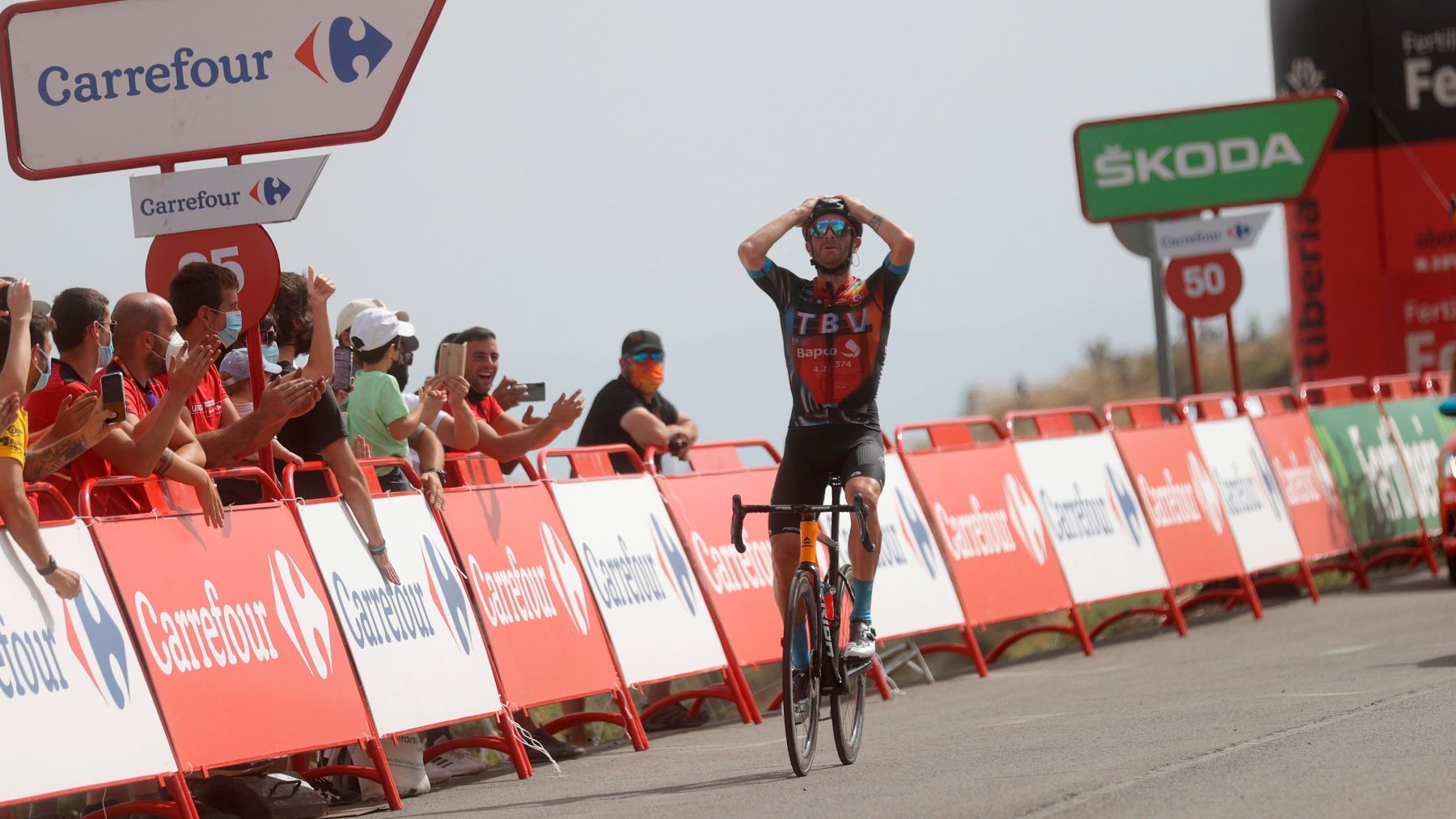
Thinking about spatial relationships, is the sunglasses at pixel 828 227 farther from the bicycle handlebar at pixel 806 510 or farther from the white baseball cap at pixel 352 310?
the white baseball cap at pixel 352 310

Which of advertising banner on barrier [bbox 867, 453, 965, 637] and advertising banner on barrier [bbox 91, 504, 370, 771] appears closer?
advertising banner on barrier [bbox 91, 504, 370, 771]

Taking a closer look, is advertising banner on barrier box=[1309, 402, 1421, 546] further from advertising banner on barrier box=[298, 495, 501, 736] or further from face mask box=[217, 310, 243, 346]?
face mask box=[217, 310, 243, 346]

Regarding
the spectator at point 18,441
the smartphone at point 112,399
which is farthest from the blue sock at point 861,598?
the spectator at point 18,441

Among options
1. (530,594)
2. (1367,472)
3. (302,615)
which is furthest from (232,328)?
(1367,472)

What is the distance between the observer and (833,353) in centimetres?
961

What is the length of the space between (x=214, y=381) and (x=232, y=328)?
41 cm

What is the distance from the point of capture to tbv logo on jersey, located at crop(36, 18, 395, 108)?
33.6 feet

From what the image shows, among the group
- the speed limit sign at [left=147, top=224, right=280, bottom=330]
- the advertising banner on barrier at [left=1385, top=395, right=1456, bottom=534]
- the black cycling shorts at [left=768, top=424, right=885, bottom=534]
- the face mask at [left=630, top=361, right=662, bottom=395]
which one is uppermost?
the speed limit sign at [left=147, top=224, right=280, bottom=330]

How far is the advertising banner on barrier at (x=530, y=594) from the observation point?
10.5 metres

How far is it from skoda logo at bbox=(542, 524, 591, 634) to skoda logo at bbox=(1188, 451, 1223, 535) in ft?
22.5

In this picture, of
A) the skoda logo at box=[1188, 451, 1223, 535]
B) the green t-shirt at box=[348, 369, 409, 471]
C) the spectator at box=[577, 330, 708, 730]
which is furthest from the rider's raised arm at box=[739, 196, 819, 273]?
the skoda logo at box=[1188, 451, 1223, 535]

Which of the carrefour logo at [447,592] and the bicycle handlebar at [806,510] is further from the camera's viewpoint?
the carrefour logo at [447,592]

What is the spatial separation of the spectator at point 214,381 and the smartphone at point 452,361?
1.37m

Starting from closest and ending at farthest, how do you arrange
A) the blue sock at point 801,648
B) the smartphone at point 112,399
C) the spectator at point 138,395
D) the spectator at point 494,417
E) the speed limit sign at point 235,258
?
the smartphone at point 112,399 < the spectator at point 138,395 < the blue sock at point 801,648 < the speed limit sign at point 235,258 < the spectator at point 494,417
